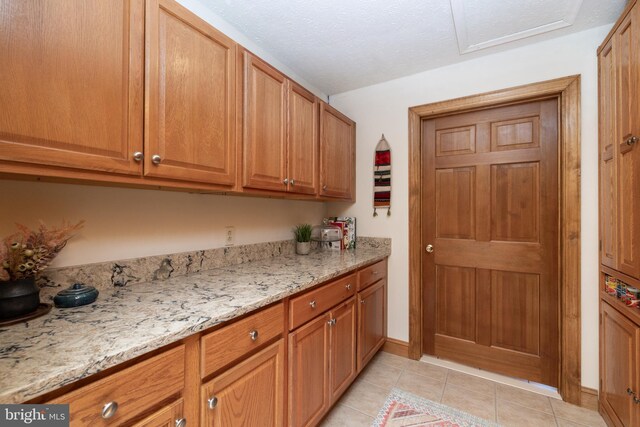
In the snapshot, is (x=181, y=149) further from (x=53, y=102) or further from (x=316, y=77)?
(x=316, y=77)

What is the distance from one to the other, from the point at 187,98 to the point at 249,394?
1259 mm

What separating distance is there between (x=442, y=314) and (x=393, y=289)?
0.45 metres

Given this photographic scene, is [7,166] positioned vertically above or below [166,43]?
below

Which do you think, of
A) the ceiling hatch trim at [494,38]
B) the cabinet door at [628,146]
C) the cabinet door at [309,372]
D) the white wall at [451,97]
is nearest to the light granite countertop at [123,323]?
the cabinet door at [309,372]

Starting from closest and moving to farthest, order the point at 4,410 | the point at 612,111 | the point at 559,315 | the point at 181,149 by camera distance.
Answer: the point at 4,410, the point at 181,149, the point at 612,111, the point at 559,315

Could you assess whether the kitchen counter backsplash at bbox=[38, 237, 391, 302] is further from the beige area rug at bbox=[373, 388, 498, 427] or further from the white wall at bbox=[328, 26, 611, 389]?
the beige area rug at bbox=[373, 388, 498, 427]

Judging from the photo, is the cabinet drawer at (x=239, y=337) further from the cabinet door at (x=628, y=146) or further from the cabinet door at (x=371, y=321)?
the cabinet door at (x=628, y=146)

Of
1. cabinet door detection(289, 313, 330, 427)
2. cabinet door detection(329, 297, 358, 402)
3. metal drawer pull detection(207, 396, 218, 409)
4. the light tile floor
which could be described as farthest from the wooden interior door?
metal drawer pull detection(207, 396, 218, 409)

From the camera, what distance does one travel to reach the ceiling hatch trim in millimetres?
1562

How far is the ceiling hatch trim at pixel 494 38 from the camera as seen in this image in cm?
156

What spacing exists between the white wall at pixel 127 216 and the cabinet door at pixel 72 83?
1.22ft

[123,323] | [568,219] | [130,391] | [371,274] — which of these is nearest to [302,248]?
[371,274]

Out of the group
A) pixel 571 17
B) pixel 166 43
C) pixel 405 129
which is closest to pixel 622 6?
pixel 571 17

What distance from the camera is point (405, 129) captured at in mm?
2389
